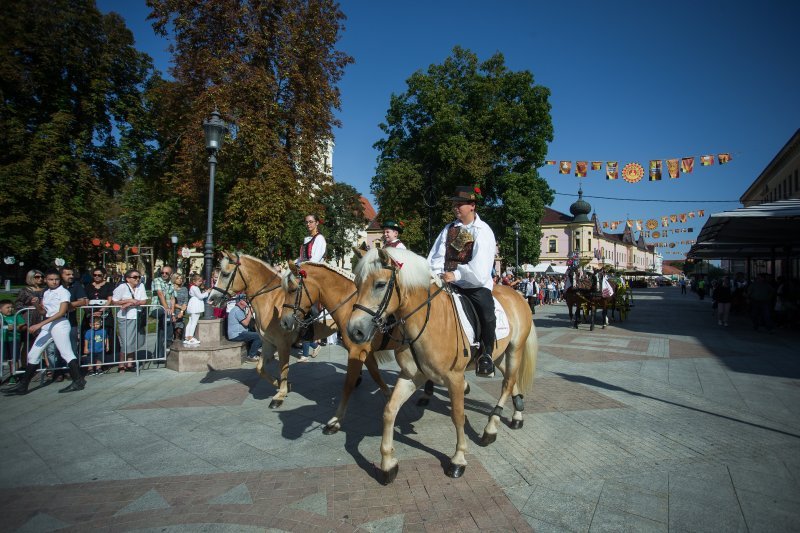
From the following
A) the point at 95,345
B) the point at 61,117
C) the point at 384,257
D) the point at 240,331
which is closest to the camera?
the point at 384,257

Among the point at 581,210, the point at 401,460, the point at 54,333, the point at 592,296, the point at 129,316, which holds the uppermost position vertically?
the point at 581,210

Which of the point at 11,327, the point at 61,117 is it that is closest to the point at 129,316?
the point at 11,327

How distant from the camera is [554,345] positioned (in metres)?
10.7

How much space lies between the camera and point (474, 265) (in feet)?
Result: 12.9

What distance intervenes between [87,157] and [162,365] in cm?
1986

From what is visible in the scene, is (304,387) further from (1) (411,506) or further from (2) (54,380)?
(2) (54,380)

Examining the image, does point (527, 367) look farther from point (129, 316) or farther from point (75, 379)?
point (129, 316)

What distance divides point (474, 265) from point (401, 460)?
2.03 meters

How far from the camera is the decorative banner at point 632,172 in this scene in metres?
21.3

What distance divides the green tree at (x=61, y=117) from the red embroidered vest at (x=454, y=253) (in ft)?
71.4

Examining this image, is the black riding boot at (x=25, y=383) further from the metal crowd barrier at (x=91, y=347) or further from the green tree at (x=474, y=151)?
the green tree at (x=474, y=151)

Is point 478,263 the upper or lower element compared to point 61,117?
lower

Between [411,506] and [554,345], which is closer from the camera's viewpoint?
[411,506]

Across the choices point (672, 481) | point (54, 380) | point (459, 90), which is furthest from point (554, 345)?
point (459, 90)
